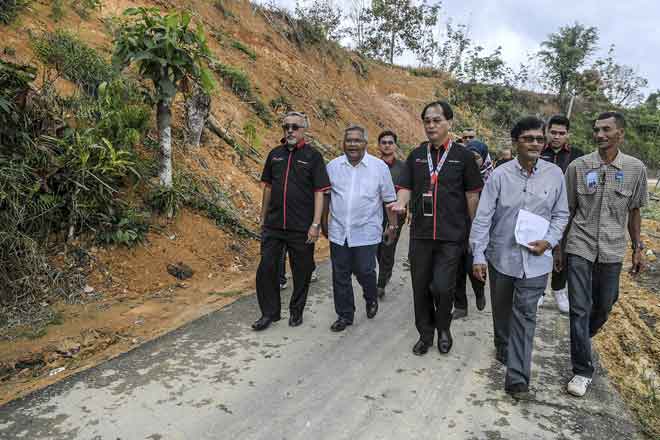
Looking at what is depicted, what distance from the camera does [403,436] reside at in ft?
8.80

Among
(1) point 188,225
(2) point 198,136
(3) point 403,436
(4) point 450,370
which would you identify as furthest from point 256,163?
(3) point 403,436

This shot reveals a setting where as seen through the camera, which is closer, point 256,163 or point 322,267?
point 322,267

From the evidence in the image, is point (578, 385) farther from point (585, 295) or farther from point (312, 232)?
point (312, 232)

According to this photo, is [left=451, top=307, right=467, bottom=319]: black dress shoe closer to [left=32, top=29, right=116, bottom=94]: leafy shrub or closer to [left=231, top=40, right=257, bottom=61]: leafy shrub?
[left=32, top=29, right=116, bottom=94]: leafy shrub

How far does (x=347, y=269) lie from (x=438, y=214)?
106 centimetres

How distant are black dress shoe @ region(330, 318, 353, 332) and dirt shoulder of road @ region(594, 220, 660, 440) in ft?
7.32

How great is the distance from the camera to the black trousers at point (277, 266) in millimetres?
4184

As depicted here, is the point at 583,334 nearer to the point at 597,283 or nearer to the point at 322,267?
the point at 597,283

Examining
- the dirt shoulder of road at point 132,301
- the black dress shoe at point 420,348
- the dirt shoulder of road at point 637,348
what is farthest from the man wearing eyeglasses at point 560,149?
the dirt shoulder of road at point 132,301

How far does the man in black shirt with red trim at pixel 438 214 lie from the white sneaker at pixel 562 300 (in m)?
1.90

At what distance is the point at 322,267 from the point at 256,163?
3915mm

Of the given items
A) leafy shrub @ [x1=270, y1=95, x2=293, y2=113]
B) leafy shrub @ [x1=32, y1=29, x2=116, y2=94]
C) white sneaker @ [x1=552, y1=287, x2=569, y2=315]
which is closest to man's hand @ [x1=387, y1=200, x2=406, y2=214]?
white sneaker @ [x1=552, y1=287, x2=569, y2=315]

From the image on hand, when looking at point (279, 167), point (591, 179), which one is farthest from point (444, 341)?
point (279, 167)

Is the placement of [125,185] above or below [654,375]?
above
